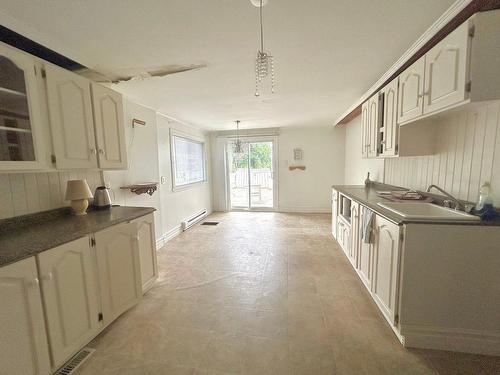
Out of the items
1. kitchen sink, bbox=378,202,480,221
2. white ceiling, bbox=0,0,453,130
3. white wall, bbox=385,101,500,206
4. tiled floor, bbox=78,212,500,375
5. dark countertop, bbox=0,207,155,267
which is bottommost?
tiled floor, bbox=78,212,500,375

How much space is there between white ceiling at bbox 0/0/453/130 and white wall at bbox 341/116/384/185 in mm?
1645

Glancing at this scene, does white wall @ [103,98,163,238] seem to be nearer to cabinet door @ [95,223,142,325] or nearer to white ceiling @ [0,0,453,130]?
white ceiling @ [0,0,453,130]

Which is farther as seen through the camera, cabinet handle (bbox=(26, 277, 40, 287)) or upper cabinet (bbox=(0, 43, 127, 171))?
upper cabinet (bbox=(0, 43, 127, 171))

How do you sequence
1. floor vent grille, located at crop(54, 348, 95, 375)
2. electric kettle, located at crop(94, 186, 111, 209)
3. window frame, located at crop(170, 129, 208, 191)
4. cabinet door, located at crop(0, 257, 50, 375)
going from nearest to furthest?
cabinet door, located at crop(0, 257, 50, 375) → floor vent grille, located at crop(54, 348, 95, 375) → electric kettle, located at crop(94, 186, 111, 209) → window frame, located at crop(170, 129, 208, 191)

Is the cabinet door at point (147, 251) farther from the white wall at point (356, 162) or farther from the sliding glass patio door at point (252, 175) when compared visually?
the sliding glass patio door at point (252, 175)

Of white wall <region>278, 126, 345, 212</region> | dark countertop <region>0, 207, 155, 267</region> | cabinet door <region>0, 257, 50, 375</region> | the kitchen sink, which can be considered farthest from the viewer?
white wall <region>278, 126, 345, 212</region>

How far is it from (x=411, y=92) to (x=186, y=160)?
162 inches

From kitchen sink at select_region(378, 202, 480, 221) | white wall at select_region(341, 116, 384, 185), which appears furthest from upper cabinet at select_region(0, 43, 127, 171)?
white wall at select_region(341, 116, 384, 185)

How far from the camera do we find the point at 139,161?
10.4ft

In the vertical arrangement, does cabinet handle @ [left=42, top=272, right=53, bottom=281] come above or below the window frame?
below

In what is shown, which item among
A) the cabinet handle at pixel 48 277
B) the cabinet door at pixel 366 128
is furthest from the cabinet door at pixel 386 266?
the cabinet handle at pixel 48 277

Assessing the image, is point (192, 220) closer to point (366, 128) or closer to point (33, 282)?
point (33, 282)

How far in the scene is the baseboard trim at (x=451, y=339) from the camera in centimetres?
146

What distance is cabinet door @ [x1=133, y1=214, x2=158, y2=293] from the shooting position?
6.96ft
